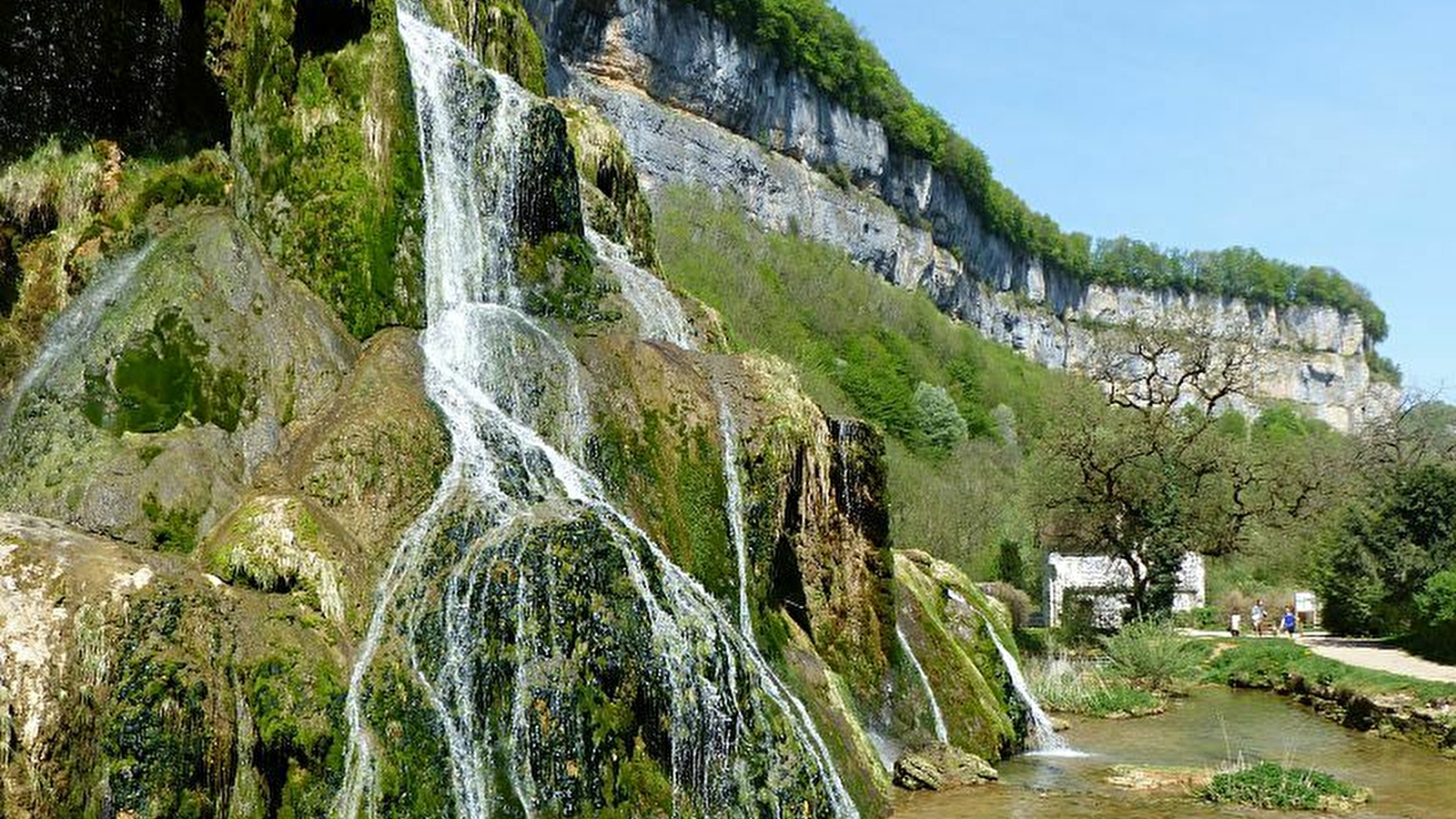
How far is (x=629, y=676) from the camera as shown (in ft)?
31.4

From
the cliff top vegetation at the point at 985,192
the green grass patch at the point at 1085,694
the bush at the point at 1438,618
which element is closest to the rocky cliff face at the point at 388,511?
the green grass patch at the point at 1085,694

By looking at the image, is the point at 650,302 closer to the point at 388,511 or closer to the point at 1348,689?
the point at 388,511

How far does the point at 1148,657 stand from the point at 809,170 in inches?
2921

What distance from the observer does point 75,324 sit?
1268 centimetres

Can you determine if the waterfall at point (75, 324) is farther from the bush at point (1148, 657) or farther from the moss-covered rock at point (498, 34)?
the bush at point (1148, 657)

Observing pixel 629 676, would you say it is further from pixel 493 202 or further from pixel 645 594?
pixel 493 202

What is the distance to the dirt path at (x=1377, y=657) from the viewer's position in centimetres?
2581

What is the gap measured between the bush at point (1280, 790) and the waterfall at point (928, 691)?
132 inches

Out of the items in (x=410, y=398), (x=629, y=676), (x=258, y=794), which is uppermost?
(x=410, y=398)

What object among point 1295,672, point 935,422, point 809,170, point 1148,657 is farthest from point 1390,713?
point 809,170

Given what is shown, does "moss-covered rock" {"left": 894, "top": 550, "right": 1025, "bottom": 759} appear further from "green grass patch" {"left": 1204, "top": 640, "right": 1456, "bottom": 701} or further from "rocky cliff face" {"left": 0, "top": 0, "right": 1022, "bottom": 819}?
"green grass patch" {"left": 1204, "top": 640, "right": 1456, "bottom": 701}

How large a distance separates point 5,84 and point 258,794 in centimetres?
1007

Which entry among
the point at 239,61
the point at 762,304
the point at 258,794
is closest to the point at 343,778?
the point at 258,794

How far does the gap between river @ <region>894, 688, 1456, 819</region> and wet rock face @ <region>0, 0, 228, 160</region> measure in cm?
1178
